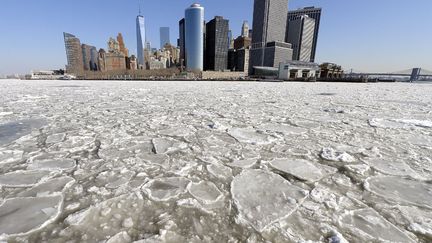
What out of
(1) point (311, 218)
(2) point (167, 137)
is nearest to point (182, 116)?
(2) point (167, 137)

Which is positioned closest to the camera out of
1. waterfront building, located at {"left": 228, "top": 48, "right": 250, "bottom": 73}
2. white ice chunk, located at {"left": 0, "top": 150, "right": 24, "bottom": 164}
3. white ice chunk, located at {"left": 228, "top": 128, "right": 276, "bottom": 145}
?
white ice chunk, located at {"left": 0, "top": 150, "right": 24, "bottom": 164}

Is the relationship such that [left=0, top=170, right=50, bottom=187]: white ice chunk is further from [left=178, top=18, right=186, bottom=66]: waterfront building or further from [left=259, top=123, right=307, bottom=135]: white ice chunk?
[left=178, top=18, right=186, bottom=66]: waterfront building

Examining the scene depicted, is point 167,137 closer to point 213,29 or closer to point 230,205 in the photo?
point 230,205

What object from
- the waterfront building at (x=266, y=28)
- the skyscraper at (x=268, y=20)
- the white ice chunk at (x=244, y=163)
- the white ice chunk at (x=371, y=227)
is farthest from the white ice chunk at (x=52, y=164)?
the skyscraper at (x=268, y=20)

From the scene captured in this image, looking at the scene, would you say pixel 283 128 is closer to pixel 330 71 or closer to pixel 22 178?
pixel 22 178

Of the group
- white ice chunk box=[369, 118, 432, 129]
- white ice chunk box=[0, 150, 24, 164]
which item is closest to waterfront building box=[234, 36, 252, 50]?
white ice chunk box=[369, 118, 432, 129]

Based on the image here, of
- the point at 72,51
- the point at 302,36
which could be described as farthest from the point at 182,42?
the point at 72,51
